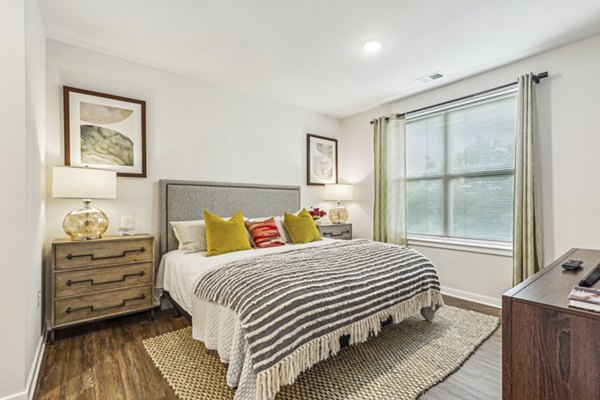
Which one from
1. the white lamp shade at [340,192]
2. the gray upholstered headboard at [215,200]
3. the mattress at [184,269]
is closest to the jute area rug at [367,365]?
the mattress at [184,269]

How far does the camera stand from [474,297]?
3.29 meters

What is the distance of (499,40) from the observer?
2586mm

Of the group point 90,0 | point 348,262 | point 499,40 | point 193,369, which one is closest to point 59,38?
point 90,0

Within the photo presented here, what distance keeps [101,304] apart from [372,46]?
331 centimetres

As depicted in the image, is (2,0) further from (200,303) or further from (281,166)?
(281,166)

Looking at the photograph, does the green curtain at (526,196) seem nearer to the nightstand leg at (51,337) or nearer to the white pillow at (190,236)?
the white pillow at (190,236)

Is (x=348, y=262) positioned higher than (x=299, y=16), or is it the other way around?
(x=299, y=16)

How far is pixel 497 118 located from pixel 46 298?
4785 millimetres

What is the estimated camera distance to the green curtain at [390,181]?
398 centimetres

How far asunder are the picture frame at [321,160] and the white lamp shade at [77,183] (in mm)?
2807

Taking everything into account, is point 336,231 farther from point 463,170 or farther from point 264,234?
point 463,170

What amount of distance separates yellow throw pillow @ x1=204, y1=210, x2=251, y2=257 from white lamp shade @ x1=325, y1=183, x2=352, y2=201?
199cm

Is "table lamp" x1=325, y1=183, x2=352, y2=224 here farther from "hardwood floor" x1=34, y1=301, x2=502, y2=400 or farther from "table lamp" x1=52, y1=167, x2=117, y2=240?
"table lamp" x1=52, y1=167, x2=117, y2=240

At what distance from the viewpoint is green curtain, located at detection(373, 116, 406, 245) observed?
3.98m
